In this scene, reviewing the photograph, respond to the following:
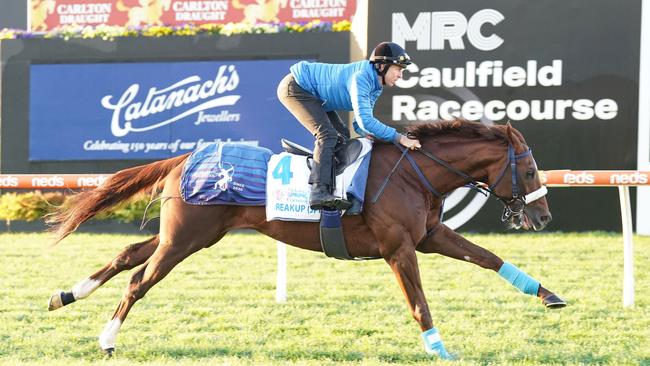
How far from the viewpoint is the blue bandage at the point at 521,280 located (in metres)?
5.12

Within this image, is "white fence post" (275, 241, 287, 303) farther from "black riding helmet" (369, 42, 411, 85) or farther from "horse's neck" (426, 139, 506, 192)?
"black riding helmet" (369, 42, 411, 85)

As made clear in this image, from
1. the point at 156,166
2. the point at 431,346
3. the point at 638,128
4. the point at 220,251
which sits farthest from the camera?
the point at 638,128

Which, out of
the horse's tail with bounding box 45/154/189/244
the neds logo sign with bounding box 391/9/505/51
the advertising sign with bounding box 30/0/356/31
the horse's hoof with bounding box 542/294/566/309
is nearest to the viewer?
the horse's hoof with bounding box 542/294/566/309

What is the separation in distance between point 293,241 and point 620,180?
3.00m

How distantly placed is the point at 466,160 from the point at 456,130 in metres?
0.23

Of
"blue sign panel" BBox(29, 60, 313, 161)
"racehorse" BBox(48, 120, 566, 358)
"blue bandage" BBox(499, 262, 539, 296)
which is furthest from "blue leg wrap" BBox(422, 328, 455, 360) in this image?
"blue sign panel" BBox(29, 60, 313, 161)

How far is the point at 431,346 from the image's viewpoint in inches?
192

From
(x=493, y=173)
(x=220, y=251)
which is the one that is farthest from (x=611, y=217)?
(x=493, y=173)

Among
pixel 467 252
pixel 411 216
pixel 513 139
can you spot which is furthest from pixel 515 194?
pixel 411 216

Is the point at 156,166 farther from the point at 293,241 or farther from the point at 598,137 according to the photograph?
the point at 598,137

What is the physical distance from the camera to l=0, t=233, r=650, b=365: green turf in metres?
5.07

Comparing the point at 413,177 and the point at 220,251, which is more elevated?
the point at 413,177

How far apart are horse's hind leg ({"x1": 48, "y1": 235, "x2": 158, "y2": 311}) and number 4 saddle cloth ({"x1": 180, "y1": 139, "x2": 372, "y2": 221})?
58cm

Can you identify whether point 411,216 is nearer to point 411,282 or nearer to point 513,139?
point 411,282
